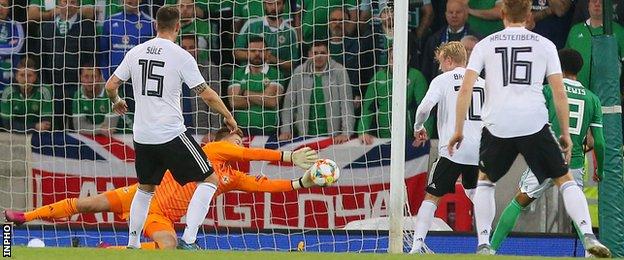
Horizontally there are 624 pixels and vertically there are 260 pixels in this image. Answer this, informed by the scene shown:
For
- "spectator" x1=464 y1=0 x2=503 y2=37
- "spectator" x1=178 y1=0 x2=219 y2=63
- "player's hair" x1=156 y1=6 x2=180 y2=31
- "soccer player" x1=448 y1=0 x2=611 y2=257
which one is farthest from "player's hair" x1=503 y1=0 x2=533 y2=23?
"spectator" x1=178 y1=0 x2=219 y2=63

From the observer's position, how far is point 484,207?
1259 centimetres

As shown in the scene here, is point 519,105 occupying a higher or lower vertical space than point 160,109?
higher

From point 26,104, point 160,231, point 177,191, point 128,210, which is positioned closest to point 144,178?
point 160,231

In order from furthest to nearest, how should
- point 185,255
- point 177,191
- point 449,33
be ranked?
point 449,33
point 177,191
point 185,255

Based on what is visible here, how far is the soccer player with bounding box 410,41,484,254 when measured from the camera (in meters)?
14.0

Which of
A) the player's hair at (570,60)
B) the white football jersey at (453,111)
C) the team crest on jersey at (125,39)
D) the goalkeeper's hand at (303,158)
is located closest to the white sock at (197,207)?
the goalkeeper's hand at (303,158)

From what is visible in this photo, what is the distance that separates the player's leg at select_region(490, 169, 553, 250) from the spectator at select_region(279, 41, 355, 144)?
2888 mm

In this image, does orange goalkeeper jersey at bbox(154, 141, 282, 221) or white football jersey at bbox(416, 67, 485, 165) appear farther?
orange goalkeeper jersey at bbox(154, 141, 282, 221)

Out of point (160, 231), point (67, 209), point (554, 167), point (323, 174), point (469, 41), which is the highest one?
point (469, 41)

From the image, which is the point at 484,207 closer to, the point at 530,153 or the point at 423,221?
A: the point at 530,153

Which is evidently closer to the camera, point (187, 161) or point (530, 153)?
point (530, 153)

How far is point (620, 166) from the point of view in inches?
530

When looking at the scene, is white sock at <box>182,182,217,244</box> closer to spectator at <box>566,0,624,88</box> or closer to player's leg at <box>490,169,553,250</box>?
player's leg at <box>490,169,553,250</box>

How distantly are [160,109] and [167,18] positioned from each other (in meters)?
0.68
